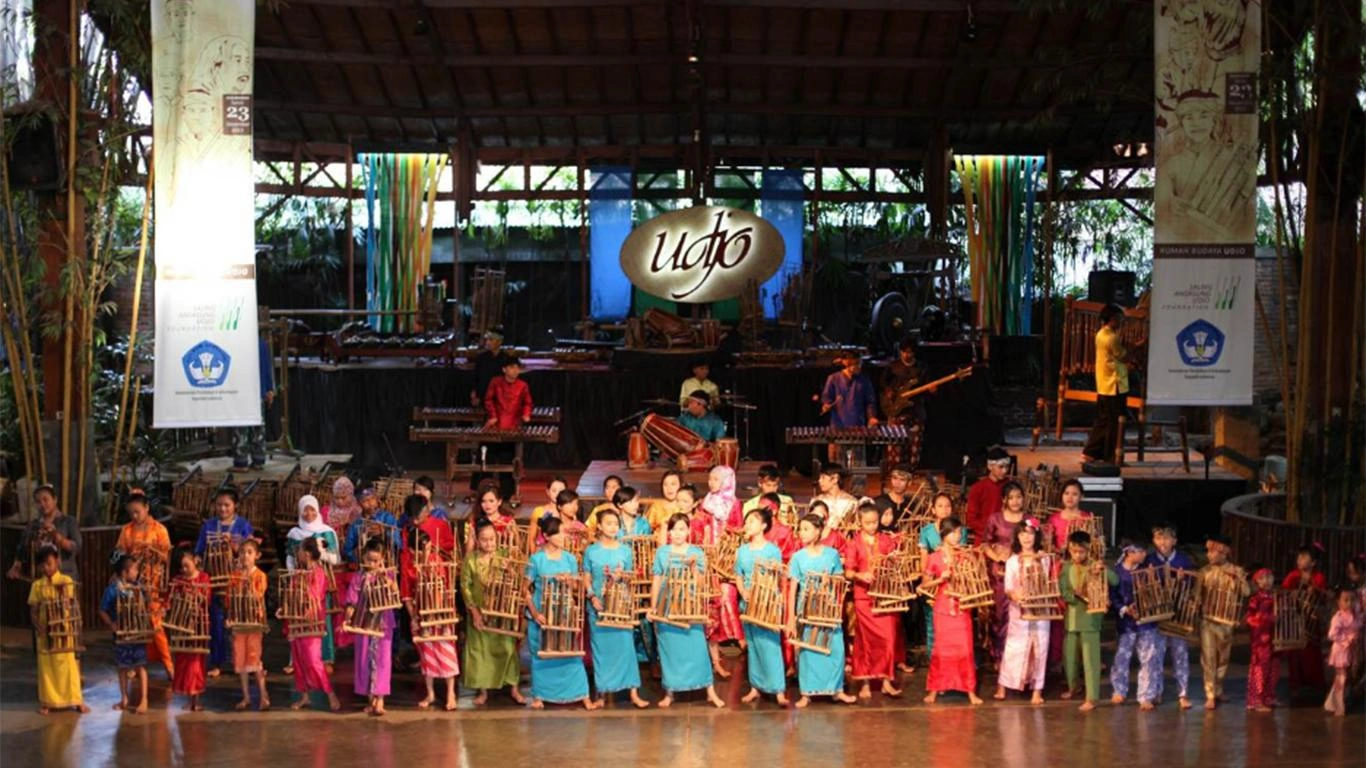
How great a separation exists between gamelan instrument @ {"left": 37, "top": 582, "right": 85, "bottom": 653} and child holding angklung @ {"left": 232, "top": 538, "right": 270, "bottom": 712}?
0.89 meters

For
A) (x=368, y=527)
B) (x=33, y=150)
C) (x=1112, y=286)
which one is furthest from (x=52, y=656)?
(x=1112, y=286)

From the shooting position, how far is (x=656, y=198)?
20859 mm

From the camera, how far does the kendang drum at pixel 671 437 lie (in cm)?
1385

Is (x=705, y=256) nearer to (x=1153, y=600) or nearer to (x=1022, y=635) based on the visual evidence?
(x=1022, y=635)

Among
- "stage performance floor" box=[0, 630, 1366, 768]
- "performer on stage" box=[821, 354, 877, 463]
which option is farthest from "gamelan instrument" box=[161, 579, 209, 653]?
"performer on stage" box=[821, 354, 877, 463]

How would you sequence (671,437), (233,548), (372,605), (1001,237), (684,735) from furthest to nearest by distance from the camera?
(1001,237), (671,437), (233,548), (372,605), (684,735)

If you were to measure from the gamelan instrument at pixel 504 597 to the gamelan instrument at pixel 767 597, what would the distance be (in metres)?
1.30

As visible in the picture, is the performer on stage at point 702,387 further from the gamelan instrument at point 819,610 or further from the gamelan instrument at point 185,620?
the gamelan instrument at point 185,620

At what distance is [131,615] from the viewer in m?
9.69

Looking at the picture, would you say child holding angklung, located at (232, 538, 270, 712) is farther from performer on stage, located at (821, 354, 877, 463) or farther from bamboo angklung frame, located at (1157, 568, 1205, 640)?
performer on stage, located at (821, 354, 877, 463)

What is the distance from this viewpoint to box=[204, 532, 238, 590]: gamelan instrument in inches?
403

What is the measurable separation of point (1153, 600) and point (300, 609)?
4.82 metres

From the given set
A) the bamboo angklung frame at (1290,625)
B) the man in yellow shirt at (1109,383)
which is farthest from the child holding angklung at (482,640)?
the man in yellow shirt at (1109,383)

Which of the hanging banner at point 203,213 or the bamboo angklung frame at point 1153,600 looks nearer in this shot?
the bamboo angklung frame at point 1153,600
